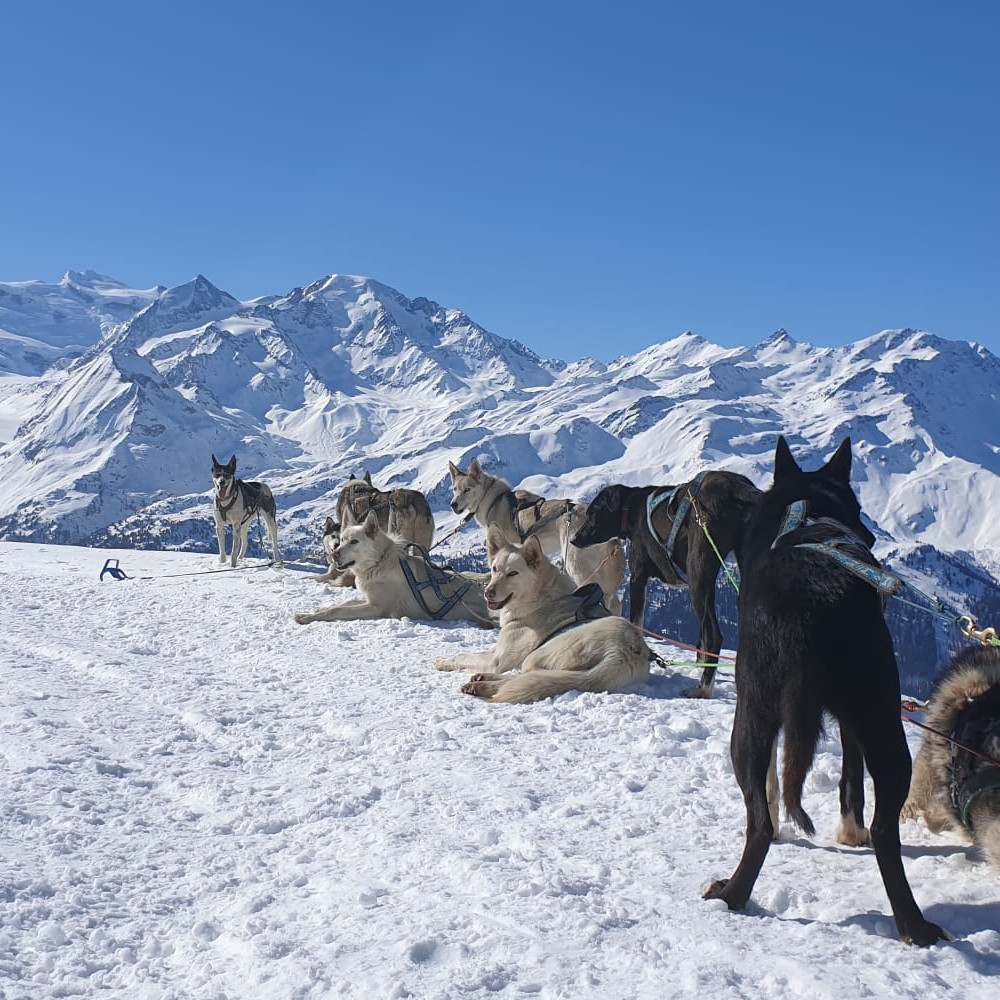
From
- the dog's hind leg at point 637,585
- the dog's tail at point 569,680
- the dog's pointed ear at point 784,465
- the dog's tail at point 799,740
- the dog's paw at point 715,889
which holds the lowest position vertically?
the dog's paw at point 715,889

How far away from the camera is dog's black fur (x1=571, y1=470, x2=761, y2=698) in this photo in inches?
328

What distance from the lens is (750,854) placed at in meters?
3.89

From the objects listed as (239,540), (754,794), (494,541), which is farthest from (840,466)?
(239,540)

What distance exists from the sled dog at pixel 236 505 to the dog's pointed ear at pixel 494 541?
11.1 metres

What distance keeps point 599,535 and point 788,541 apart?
7.15 m

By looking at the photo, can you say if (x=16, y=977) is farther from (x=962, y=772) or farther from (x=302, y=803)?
(x=962, y=772)

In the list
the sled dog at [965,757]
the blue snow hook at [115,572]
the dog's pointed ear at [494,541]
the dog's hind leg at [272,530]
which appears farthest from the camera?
the dog's hind leg at [272,530]

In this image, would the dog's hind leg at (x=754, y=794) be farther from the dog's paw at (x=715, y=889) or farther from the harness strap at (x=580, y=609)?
the harness strap at (x=580, y=609)

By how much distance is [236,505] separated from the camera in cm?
2002

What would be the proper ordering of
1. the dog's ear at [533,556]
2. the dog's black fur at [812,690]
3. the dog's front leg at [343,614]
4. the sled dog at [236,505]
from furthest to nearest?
the sled dog at [236,505] < the dog's front leg at [343,614] < the dog's ear at [533,556] < the dog's black fur at [812,690]

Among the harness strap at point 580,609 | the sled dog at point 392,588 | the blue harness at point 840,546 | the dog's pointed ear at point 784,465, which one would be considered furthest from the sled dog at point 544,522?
the blue harness at point 840,546

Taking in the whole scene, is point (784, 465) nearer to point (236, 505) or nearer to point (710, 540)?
point (710, 540)

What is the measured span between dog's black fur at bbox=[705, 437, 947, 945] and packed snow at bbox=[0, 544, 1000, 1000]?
35 cm

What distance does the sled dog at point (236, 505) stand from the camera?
65.5ft
